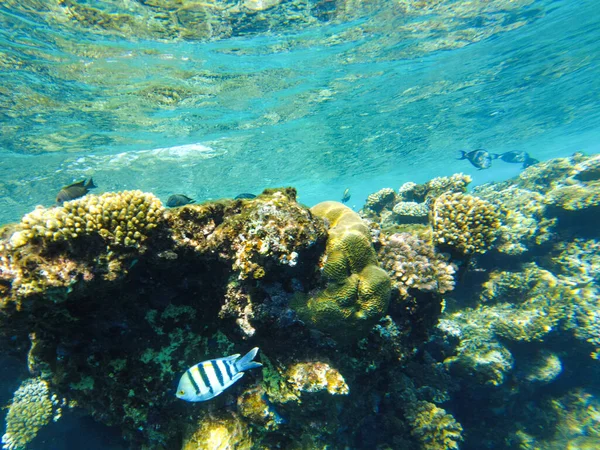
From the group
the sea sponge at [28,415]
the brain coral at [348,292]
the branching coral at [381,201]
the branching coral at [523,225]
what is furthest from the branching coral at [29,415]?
the branching coral at [523,225]

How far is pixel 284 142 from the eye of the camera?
961 inches

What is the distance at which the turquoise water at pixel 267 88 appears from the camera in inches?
464

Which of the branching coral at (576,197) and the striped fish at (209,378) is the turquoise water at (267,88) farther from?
the striped fish at (209,378)

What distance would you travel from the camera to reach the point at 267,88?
53.4ft

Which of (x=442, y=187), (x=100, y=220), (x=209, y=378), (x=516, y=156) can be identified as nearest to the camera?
(x=209, y=378)

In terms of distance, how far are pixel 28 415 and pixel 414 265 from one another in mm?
7423

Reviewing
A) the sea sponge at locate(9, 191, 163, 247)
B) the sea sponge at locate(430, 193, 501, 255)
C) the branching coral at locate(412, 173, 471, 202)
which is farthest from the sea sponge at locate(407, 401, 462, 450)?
the sea sponge at locate(9, 191, 163, 247)

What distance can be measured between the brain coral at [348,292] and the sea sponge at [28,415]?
5276 millimetres

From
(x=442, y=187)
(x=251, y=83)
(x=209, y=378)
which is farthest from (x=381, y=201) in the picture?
(x=251, y=83)

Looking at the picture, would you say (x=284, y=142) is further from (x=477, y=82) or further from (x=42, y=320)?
(x=42, y=320)

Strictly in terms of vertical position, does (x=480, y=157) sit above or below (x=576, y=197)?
above

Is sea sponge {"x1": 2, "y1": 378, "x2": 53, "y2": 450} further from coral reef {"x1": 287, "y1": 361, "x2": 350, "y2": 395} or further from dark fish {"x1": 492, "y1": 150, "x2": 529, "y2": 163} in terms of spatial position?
dark fish {"x1": 492, "y1": 150, "x2": 529, "y2": 163}

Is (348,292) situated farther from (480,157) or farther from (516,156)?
(516,156)

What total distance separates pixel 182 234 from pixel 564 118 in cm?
4267
